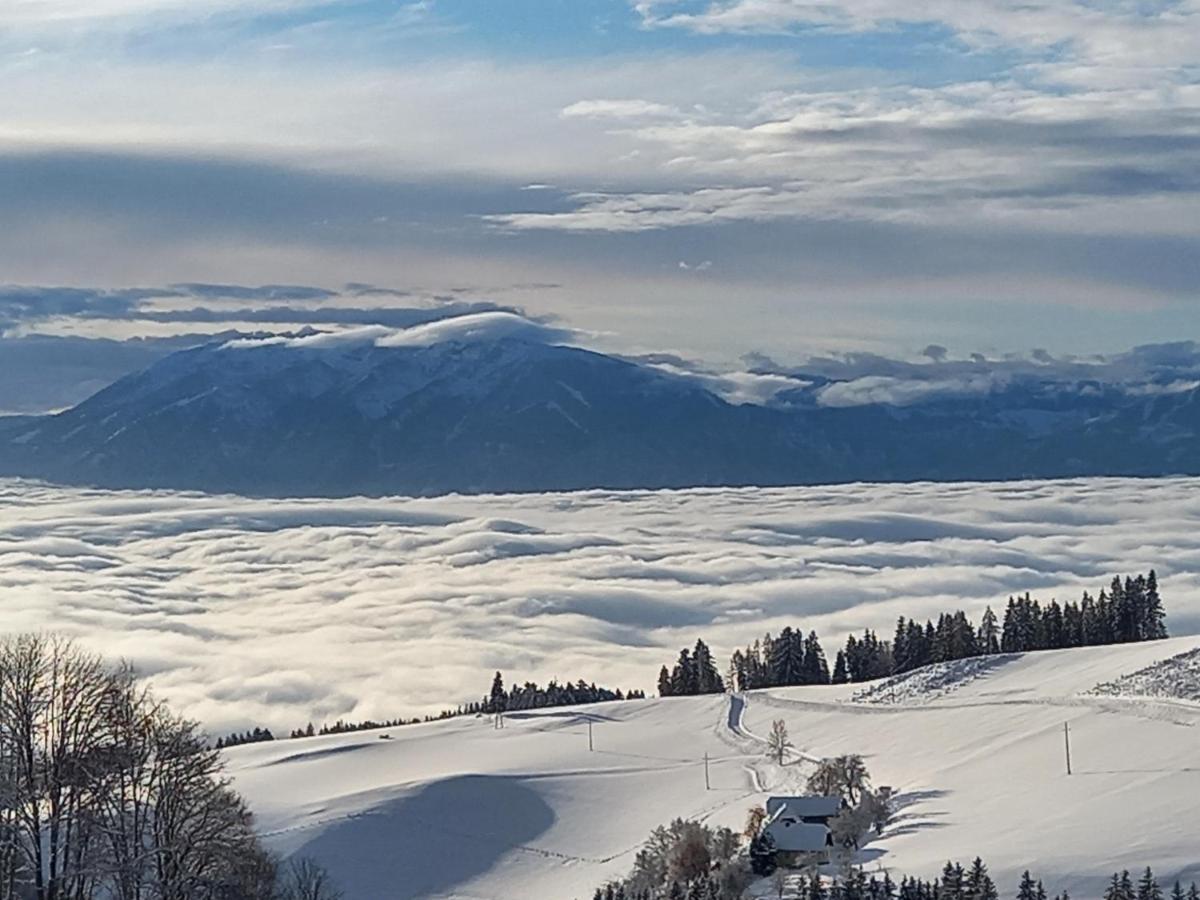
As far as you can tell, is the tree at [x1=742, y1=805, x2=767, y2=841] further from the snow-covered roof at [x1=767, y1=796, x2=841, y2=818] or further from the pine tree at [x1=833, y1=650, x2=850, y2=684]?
the pine tree at [x1=833, y1=650, x2=850, y2=684]

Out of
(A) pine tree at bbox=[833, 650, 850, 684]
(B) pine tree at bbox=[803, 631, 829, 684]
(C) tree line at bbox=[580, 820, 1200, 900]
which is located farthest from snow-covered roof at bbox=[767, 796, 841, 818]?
(B) pine tree at bbox=[803, 631, 829, 684]

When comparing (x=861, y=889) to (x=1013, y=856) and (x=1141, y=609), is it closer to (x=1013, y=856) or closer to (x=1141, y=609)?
(x=1013, y=856)

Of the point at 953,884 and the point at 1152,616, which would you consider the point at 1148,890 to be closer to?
the point at 953,884

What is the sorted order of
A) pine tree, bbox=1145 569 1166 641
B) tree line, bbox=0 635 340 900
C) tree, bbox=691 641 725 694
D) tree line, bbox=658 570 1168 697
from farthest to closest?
tree, bbox=691 641 725 694
tree line, bbox=658 570 1168 697
pine tree, bbox=1145 569 1166 641
tree line, bbox=0 635 340 900

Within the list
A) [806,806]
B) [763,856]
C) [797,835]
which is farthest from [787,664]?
[763,856]

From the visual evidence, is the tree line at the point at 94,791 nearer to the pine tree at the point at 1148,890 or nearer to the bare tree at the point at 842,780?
the pine tree at the point at 1148,890

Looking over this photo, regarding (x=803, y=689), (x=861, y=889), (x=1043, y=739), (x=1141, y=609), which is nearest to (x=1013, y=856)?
(x=861, y=889)
